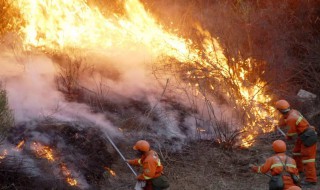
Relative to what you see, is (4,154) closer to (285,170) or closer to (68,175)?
(68,175)

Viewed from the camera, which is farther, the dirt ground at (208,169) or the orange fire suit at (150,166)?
the dirt ground at (208,169)

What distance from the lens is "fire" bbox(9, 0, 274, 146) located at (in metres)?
11.5

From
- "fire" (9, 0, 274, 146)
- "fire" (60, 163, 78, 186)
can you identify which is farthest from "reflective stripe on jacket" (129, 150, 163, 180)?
"fire" (9, 0, 274, 146)

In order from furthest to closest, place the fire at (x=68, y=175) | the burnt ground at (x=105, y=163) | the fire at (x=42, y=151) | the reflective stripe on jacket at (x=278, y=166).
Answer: the fire at (x=42, y=151)
the fire at (x=68, y=175)
the burnt ground at (x=105, y=163)
the reflective stripe on jacket at (x=278, y=166)

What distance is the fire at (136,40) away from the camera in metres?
11.5

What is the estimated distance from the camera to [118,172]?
8898 millimetres

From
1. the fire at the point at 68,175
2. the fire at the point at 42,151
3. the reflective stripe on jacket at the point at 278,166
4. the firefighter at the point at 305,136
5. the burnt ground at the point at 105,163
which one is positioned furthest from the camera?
the firefighter at the point at 305,136

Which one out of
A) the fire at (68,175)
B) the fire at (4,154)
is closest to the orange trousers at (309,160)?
the fire at (68,175)

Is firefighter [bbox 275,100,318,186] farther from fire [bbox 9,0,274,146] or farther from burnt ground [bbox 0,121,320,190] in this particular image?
fire [bbox 9,0,274,146]

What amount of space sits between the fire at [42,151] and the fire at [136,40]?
4209 millimetres

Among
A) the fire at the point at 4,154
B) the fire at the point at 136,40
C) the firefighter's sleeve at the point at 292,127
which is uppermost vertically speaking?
Answer: the fire at the point at 136,40

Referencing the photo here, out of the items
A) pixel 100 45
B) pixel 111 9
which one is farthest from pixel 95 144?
pixel 111 9

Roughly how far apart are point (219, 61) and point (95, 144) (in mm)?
5163

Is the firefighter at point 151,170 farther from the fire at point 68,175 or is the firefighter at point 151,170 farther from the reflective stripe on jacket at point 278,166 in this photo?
the reflective stripe on jacket at point 278,166
